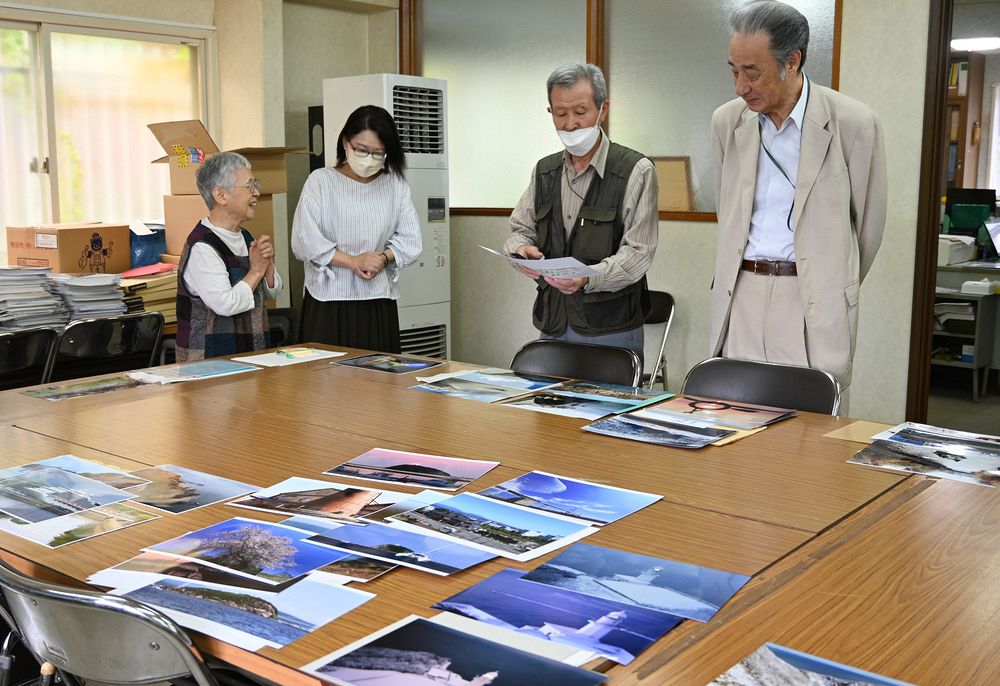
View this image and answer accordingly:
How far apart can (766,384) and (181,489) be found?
163cm

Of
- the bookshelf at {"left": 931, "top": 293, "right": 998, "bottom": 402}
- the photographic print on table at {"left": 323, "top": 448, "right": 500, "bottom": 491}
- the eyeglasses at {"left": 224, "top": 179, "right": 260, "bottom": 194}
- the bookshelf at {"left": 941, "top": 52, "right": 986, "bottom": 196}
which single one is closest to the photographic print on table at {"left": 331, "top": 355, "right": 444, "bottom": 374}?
the eyeglasses at {"left": 224, "top": 179, "right": 260, "bottom": 194}

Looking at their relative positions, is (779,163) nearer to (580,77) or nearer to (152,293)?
(580,77)

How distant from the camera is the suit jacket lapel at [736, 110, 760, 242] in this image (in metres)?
3.09

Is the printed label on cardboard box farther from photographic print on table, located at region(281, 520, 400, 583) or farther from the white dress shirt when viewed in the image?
photographic print on table, located at region(281, 520, 400, 583)

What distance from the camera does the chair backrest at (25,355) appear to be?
350cm

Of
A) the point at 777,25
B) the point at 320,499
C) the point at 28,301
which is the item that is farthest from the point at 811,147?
the point at 28,301

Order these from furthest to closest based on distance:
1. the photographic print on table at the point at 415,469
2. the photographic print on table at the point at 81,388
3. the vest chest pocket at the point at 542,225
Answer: the vest chest pocket at the point at 542,225 < the photographic print on table at the point at 81,388 < the photographic print on table at the point at 415,469

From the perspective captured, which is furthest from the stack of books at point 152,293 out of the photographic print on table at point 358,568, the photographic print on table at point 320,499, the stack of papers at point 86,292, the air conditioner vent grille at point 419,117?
the photographic print on table at point 358,568

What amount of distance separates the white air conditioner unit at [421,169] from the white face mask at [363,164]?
1.75m

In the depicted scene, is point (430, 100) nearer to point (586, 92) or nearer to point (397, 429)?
point (586, 92)

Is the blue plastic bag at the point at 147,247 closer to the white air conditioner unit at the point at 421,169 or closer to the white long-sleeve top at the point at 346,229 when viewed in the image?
the white air conditioner unit at the point at 421,169

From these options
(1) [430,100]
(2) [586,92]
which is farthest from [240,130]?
(2) [586,92]

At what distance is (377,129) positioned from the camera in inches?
159

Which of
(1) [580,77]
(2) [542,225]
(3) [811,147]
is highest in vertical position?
(1) [580,77]
